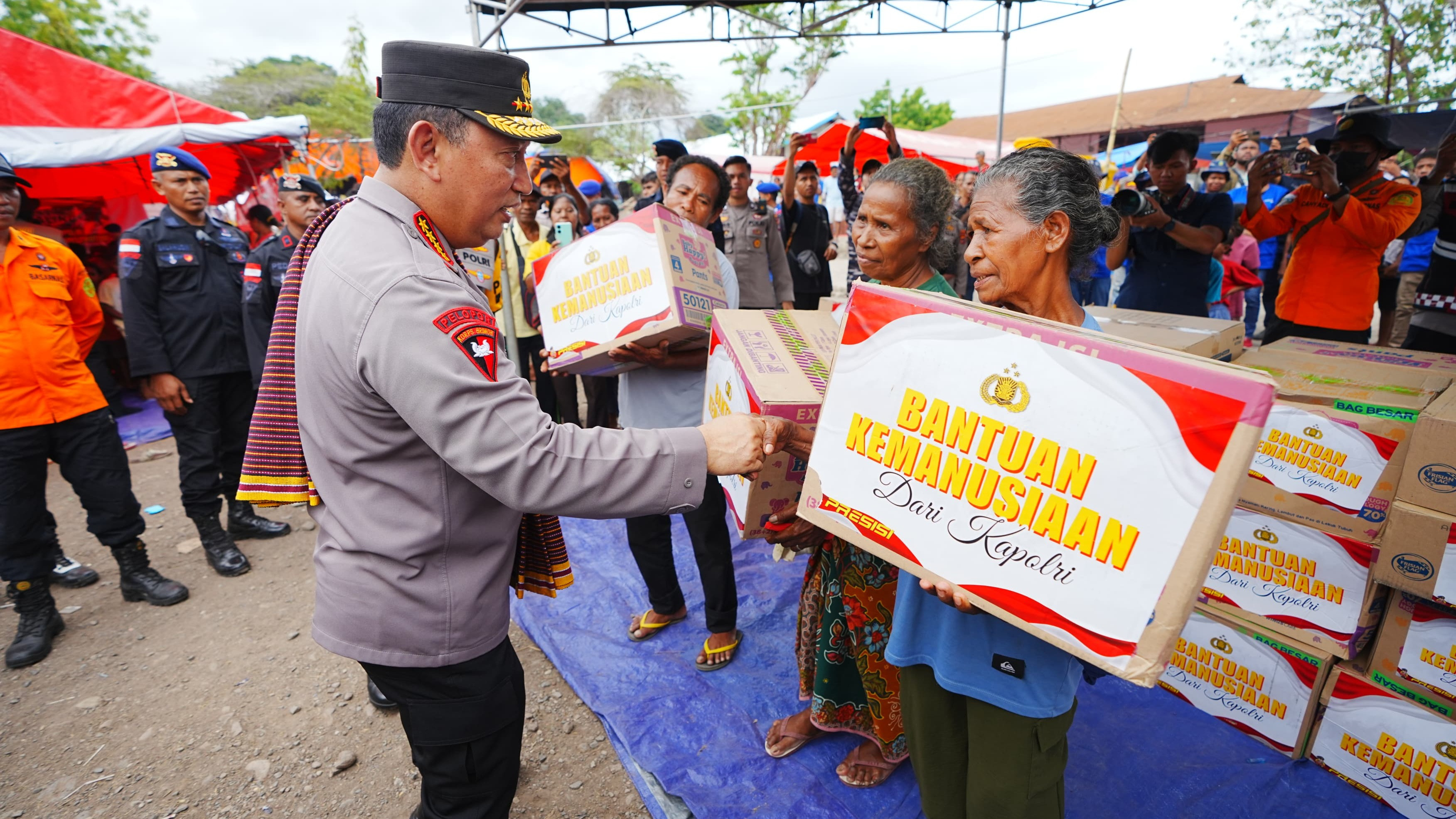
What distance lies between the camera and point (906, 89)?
3791 cm

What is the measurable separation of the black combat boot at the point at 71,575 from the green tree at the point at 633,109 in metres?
32.2

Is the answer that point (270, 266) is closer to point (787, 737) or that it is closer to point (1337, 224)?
point (787, 737)

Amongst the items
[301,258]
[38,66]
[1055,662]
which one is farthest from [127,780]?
[38,66]

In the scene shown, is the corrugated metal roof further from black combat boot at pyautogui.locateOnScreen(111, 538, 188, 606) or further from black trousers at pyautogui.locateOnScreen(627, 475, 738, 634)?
black combat boot at pyautogui.locateOnScreen(111, 538, 188, 606)

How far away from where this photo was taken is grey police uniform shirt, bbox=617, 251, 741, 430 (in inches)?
108

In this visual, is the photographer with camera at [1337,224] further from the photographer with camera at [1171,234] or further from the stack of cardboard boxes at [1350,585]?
the stack of cardboard boxes at [1350,585]

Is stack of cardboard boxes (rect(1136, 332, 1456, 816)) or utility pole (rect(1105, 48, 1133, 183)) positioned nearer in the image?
stack of cardboard boxes (rect(1136, 332, 1456, 816))

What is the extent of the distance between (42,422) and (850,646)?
3949 mm

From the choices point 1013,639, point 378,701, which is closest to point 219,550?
point 378,701

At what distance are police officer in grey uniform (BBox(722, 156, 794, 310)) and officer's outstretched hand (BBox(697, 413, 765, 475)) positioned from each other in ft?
13.2

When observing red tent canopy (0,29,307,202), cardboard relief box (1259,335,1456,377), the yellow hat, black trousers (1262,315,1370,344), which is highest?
red tent canopy (0,29,307,202)

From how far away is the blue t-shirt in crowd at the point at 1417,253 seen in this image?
6371 mm

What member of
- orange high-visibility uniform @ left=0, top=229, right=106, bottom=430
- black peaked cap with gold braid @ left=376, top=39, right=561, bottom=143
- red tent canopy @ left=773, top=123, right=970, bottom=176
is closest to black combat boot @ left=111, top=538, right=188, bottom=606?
orange high-visibility uniform @ left=0, top=229, right=106, bottom=430

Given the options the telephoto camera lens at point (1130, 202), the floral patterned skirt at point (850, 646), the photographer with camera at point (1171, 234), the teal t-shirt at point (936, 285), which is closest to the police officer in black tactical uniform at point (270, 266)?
the floral patterned skirt at point (850, 646)
